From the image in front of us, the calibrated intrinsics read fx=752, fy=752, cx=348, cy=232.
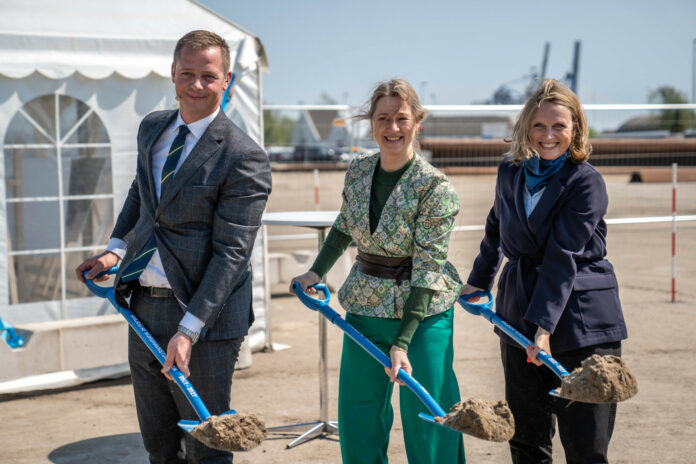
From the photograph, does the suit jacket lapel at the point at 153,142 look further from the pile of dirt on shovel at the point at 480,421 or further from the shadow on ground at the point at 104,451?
the shadow on ground at the point at 104,451

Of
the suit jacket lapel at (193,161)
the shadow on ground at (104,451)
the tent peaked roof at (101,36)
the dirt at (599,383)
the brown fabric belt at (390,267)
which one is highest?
the tent peaked roof at (101,36)

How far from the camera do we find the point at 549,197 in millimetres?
2738

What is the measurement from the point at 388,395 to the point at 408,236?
0.64 m

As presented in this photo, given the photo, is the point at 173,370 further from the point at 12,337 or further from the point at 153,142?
the point at 12,337

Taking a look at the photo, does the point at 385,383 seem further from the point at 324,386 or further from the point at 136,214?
the point at 324,386

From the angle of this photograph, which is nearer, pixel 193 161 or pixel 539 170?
pixel 193 161

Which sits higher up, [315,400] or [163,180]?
[163,180]

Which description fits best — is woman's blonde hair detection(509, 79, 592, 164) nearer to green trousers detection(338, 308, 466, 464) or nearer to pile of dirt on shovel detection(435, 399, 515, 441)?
green trousers detection(338, 308, 466, 464)

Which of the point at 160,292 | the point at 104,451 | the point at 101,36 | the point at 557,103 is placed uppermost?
the point at 101,36

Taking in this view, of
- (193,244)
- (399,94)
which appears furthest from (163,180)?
(399,94)

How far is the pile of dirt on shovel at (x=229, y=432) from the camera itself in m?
2.20

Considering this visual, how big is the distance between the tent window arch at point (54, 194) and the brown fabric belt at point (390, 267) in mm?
3272

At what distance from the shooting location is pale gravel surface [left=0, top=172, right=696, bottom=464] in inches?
164

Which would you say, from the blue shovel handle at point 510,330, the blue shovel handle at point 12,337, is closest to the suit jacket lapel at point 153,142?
the blue shovel handle at point 510,330
